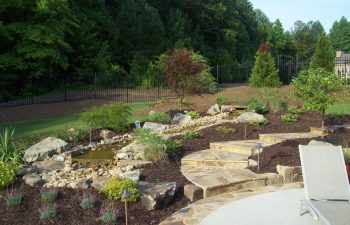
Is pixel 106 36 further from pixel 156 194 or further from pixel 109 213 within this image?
pixel 109 213

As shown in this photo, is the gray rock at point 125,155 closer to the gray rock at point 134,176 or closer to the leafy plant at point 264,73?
the gray rock at point 134,176

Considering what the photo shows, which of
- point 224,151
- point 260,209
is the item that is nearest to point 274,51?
point 224,151

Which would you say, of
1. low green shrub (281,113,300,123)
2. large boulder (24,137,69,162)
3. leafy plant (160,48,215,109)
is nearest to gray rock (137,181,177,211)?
large boulder (24,137,69,162)

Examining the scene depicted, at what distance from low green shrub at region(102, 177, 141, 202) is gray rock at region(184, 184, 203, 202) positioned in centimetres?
68

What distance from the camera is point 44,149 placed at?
322 inches

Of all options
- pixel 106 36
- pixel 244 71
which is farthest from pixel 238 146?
pixel 244 71

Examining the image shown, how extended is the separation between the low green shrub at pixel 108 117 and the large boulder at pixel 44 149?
1880mm

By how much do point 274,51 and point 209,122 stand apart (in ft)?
138

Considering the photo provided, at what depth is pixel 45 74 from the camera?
79.7 feet

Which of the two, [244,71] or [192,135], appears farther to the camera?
[244,71]

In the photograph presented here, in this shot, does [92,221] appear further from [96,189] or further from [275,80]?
[275,80]

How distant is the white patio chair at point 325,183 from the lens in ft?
14.0

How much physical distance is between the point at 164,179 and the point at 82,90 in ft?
59.6

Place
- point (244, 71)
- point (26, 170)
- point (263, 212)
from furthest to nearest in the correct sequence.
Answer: point (244, 71), point (26, 170), point (263, 212)
